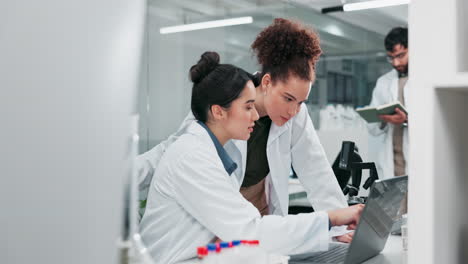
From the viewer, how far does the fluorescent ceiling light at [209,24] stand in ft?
7.64

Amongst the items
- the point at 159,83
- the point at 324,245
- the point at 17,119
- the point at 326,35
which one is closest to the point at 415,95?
the point at 17,119

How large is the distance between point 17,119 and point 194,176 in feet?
3.41

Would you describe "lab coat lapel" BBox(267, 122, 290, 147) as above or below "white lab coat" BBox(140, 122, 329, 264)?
above

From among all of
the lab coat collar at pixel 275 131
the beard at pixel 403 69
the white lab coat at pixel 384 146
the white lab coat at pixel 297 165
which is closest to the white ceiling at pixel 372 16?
the beard at pixel 403 69

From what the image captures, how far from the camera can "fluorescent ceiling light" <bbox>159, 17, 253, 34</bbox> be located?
2.33 meters

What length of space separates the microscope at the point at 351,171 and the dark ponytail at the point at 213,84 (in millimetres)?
546

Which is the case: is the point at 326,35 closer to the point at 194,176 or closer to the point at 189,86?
the point at 189,86

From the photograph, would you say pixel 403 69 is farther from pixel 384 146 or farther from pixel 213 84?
pixel 213 84

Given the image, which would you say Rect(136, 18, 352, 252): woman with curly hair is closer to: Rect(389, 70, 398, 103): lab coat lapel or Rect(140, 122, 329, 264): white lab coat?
Rect(140, 122, 329, 264): white lab coat

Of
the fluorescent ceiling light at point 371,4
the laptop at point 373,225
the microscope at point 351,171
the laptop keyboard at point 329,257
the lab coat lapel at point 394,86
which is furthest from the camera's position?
the lab coat lapel at point 394,86

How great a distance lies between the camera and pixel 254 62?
2.37m

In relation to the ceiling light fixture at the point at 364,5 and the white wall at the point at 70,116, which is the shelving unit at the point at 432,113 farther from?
the ceiling light fixture at the point at 364,5

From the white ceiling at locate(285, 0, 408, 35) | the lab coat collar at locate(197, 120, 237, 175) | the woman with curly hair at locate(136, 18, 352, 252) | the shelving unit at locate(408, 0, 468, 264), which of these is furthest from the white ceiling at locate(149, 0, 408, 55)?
the shelving unit at locate(408, 0, 468, 264)

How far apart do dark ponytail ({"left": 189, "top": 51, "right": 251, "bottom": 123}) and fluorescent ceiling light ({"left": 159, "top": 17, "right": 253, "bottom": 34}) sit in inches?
5.9
